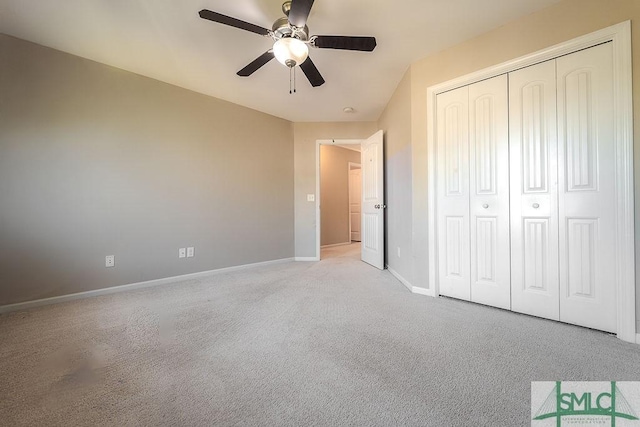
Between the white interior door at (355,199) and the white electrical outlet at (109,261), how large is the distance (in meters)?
5.18

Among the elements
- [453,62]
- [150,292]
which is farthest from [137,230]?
[453,62]

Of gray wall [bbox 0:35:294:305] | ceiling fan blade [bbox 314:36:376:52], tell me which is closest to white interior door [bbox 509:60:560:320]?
ceiling fan blade [bbox 314:36:376:52]

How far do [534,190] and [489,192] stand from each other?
30 cm

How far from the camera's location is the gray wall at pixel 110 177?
226 centimetres

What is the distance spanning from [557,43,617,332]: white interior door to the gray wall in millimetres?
3495

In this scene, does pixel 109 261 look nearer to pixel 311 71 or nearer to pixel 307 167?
pixel 311 71

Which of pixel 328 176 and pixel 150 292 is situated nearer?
pixel 150 292

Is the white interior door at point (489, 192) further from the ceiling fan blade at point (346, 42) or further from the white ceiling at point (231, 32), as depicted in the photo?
the ceiling fan blade at point (346, 42)

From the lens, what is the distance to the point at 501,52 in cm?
211

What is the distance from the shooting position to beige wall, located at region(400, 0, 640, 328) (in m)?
1.63

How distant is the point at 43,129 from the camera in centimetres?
235

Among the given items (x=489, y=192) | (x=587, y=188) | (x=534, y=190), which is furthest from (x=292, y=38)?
(x=587, y=188)

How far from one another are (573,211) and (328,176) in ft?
15.3

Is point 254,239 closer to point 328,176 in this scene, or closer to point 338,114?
point 338,114
